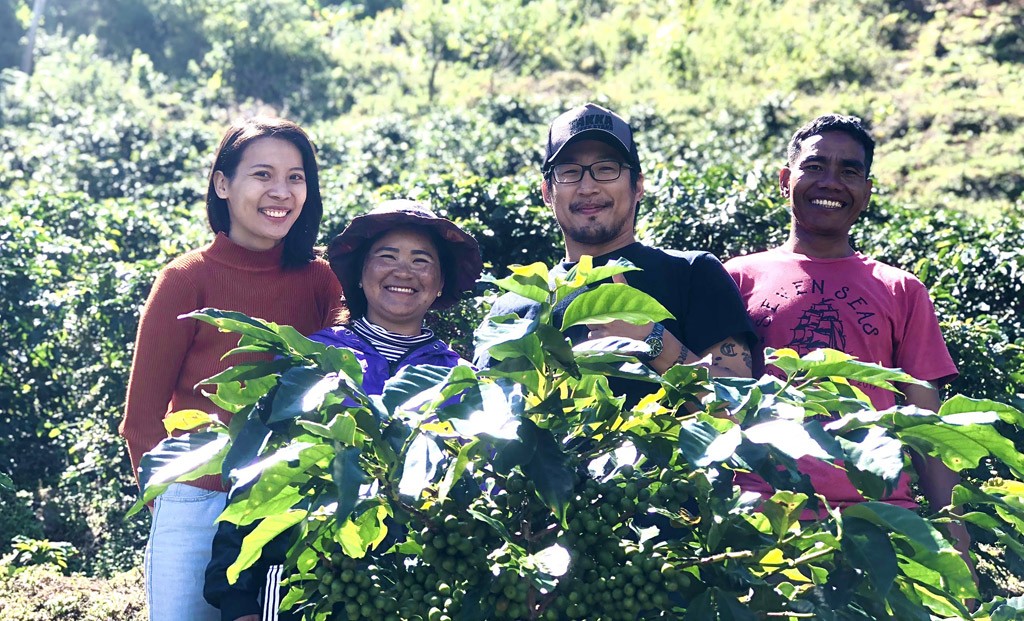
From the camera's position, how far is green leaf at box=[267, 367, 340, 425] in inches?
58.5

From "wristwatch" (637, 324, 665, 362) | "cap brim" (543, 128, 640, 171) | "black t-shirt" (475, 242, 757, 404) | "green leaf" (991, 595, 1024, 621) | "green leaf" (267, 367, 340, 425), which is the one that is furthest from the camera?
"cap brim" (543, 128, 640, 171)

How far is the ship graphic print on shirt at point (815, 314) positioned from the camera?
272cm

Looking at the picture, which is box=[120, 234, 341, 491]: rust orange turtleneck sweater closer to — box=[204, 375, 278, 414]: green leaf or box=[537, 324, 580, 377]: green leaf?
box=[204, 375, 278, 414]: green leaf

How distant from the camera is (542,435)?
1.58 metres

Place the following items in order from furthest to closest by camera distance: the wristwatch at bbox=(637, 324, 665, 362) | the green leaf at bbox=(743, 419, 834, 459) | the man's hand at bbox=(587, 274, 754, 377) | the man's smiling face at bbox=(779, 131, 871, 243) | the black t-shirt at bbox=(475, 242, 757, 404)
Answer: the man's smiling face at bbox=(779, 131, 871, 243) < the black t-shirt at bbox=(475, 242, 757, 404) < the wristwatch at bbox=(637, 324, 665, 362) < the man's hand at bbox=(587, 274, 754, 377) < the green leaf at bbox=(743, 419, 834, 459)

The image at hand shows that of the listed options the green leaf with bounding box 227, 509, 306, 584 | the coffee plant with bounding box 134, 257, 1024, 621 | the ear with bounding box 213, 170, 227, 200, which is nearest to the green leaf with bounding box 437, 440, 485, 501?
the coffee plant with bounding box 134, 257, 1024, 621

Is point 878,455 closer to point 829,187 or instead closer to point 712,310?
point 712,310

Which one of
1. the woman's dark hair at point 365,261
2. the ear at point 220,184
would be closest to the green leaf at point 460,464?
the woman's dark hair at point 365,261

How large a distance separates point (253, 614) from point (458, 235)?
1.09m

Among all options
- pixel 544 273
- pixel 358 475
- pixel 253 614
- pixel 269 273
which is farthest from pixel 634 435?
pixel 269 273

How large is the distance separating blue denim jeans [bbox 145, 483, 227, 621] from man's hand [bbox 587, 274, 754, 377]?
105cm

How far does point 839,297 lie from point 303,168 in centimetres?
144

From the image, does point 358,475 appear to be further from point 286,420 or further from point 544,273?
point 544,273

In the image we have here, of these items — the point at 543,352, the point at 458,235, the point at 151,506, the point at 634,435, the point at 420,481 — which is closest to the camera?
the point at 420,481
